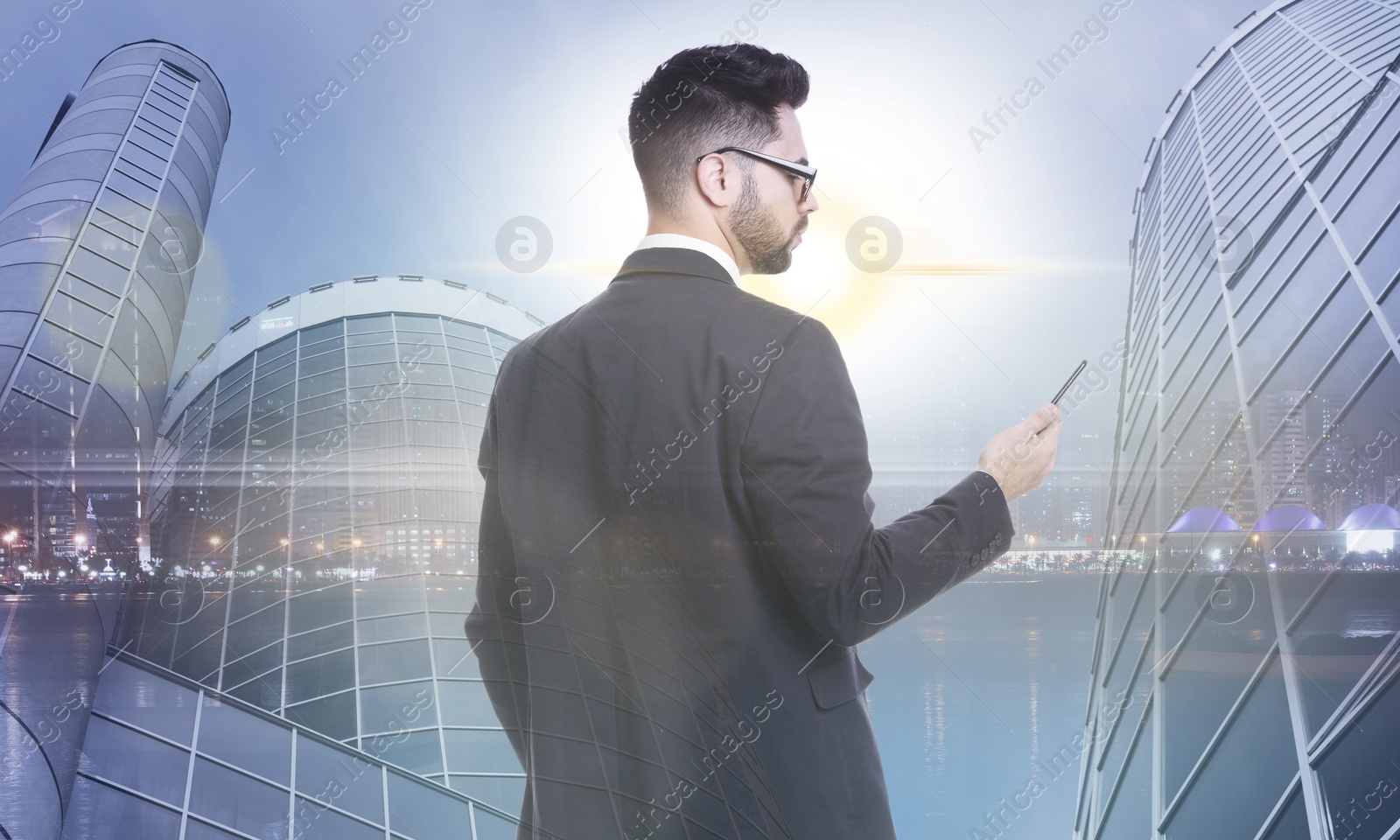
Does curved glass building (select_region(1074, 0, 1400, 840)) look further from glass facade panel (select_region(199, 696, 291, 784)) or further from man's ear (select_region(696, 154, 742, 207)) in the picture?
glass facade panel (select_region(199, 696, 291, 784))

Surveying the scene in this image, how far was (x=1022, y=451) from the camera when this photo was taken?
3.39 feet

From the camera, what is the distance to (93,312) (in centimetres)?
257

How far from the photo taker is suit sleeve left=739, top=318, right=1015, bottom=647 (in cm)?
87

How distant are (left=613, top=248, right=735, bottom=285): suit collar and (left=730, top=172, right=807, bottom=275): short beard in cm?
6

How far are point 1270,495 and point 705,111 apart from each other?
219 centimetres

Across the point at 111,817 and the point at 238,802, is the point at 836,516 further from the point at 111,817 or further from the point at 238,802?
the point at 238,802

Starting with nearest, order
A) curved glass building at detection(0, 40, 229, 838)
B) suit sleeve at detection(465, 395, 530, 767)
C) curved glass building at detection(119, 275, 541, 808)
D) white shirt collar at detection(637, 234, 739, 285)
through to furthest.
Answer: white shirt collar at detection(637, 234, 739, 285) < suit sleeve at detection(465, 395, 530, 767) < curved glass building at detection(0, 40, 229, 838) < curved glass building at detection(119, 275, 541, 808)

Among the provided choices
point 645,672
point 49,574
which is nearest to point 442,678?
point 49,574

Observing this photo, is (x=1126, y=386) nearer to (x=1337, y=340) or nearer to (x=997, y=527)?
(x=1337, y=340)

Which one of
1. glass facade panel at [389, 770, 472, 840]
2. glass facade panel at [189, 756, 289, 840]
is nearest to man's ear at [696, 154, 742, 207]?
glass facade panel at [189, 756, 289, 840]

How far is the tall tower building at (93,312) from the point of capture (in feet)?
7.60

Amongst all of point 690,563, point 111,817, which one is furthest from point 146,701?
point 690,563

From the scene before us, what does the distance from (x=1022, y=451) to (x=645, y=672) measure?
0.68 meters

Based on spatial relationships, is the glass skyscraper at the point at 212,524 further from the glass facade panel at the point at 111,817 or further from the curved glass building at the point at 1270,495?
the curved glass building at the point at 1270,495
